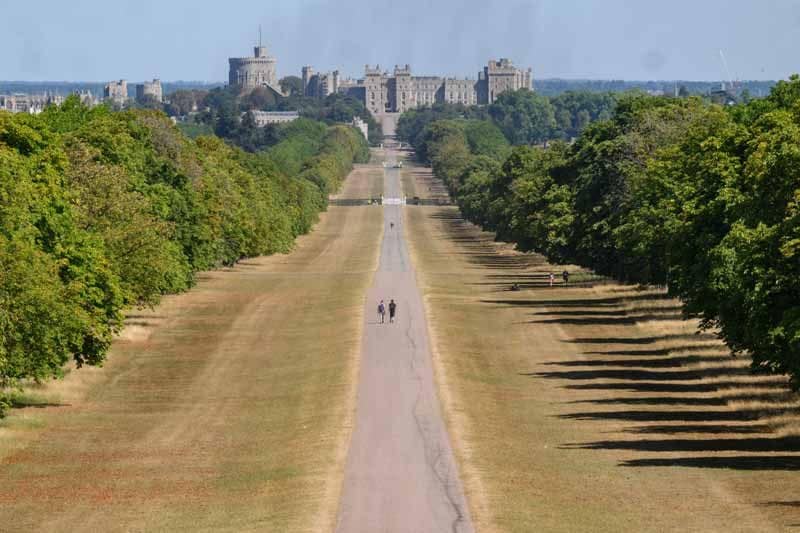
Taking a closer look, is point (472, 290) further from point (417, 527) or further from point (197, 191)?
point (417, 527)

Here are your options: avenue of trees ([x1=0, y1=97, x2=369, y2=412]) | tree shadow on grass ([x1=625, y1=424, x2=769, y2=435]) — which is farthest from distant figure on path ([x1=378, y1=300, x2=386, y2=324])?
tree shadow on grass ([x1=625, y1=424, x2=769, y2=435])

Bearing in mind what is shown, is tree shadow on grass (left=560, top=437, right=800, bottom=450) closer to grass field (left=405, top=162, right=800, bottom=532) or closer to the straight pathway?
grass field (left=405, top=162, right=800, bottom=532)

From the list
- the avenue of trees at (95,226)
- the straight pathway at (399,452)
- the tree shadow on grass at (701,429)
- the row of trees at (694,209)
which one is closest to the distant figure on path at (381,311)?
the straight pathway at (399,452)

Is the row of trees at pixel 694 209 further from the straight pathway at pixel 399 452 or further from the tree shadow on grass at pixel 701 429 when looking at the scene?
the straight pathway at pixel 399 452

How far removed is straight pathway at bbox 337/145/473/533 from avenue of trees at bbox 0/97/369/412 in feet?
33.8

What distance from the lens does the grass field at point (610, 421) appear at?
147 feet

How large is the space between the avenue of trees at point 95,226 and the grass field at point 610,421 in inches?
514

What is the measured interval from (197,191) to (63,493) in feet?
241

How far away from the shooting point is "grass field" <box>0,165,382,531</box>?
45.3 meters

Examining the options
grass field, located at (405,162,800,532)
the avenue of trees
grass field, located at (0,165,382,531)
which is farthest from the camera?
the avenue of trees

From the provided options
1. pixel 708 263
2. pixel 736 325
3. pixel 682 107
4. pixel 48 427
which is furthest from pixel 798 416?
pixel 682 107

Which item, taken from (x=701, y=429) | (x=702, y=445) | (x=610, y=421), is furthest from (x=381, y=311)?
(x=702, y=445)

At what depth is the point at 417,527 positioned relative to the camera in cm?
3988

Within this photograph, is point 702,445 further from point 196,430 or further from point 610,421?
point 196,430
